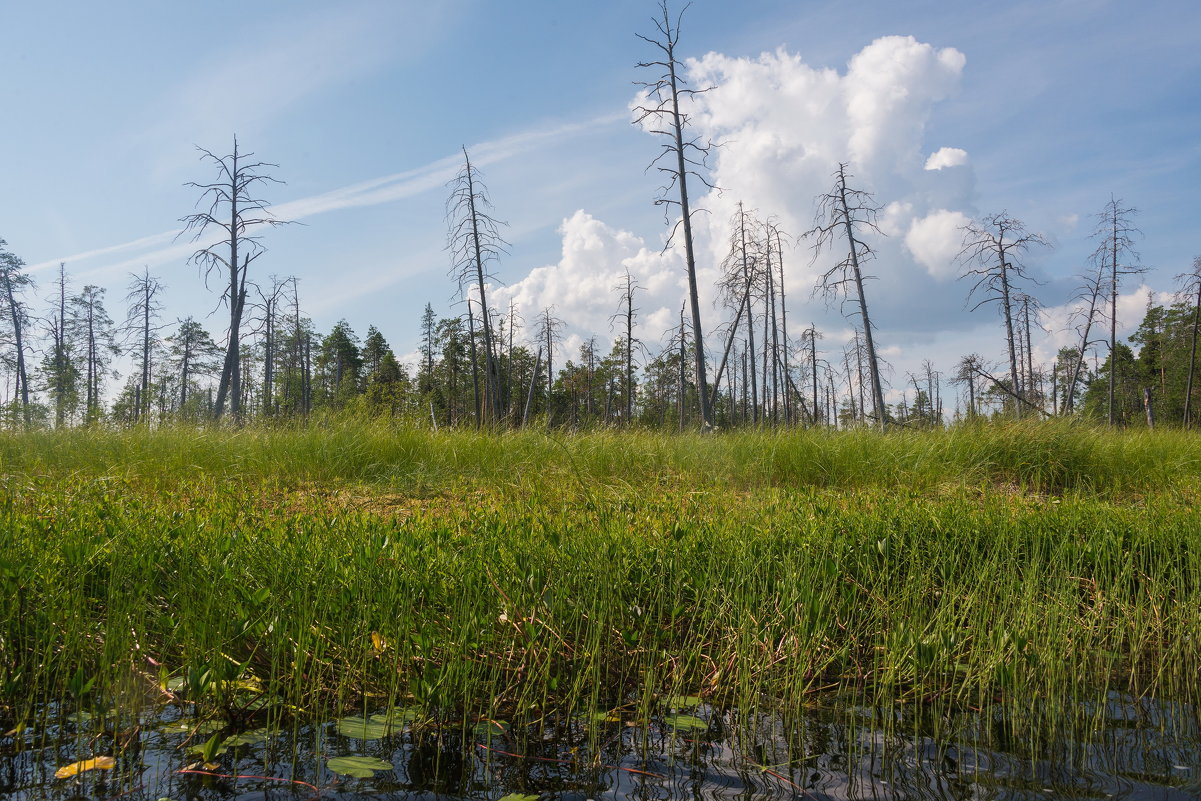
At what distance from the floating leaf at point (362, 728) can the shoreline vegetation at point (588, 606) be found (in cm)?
17

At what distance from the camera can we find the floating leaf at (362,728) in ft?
8.12

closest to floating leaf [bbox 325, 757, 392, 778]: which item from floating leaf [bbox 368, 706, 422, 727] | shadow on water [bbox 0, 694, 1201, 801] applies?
shadow on water [bbox 0, 694, 1201, 801]

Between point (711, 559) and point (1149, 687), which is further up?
point (711, 559)

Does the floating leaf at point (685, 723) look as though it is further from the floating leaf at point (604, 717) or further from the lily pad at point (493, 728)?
the lily pad at point (493, 728)

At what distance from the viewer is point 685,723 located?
266 centimetres

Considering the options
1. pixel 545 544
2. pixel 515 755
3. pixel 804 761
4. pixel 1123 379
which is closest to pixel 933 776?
pixel 804 761

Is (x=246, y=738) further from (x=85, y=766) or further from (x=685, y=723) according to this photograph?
(x=685, y=723)

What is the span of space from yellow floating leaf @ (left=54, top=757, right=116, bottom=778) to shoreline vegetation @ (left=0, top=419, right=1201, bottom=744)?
31 cm

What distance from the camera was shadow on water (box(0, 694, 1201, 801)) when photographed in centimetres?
222

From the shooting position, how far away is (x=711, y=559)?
12.9 ft

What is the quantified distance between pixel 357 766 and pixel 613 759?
0.96 meters

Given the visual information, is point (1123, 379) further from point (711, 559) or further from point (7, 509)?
point (7, 509)

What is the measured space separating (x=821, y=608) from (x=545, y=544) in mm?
1765

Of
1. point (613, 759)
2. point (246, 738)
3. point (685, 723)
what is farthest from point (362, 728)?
point (685, 723)
